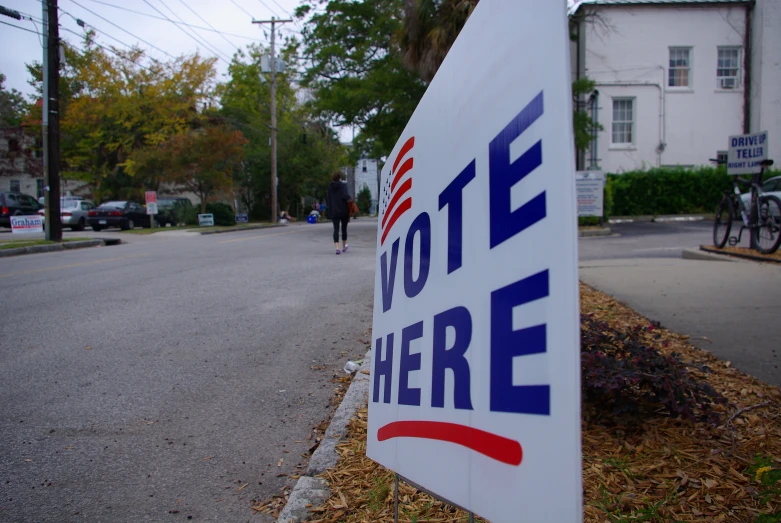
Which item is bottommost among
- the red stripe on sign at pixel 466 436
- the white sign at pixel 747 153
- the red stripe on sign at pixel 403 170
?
the red stripe on sign at pixel 466 436

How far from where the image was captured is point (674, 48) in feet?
82.2

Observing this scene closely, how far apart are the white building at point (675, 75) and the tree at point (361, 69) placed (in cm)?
815

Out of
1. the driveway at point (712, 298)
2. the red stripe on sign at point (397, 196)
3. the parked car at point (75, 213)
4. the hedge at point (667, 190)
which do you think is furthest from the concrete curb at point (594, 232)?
the parked car at point (75, 213)

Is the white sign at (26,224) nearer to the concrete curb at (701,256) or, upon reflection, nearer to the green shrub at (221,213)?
the green shrub at (221,213)

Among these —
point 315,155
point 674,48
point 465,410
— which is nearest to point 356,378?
point 465,410

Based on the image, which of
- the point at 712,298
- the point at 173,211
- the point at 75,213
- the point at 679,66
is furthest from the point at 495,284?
the point at 173,211

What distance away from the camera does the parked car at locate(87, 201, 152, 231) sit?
27.6 m

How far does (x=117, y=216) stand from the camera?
2816 centimetres

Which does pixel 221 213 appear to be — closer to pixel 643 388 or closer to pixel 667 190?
pixel 667 190

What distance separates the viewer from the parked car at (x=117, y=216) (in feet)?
90.6

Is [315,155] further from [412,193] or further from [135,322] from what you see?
[412,193]

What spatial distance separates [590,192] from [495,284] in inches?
697

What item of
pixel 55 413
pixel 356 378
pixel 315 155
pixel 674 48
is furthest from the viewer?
pixel 315 155

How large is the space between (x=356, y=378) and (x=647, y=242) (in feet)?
42.9
